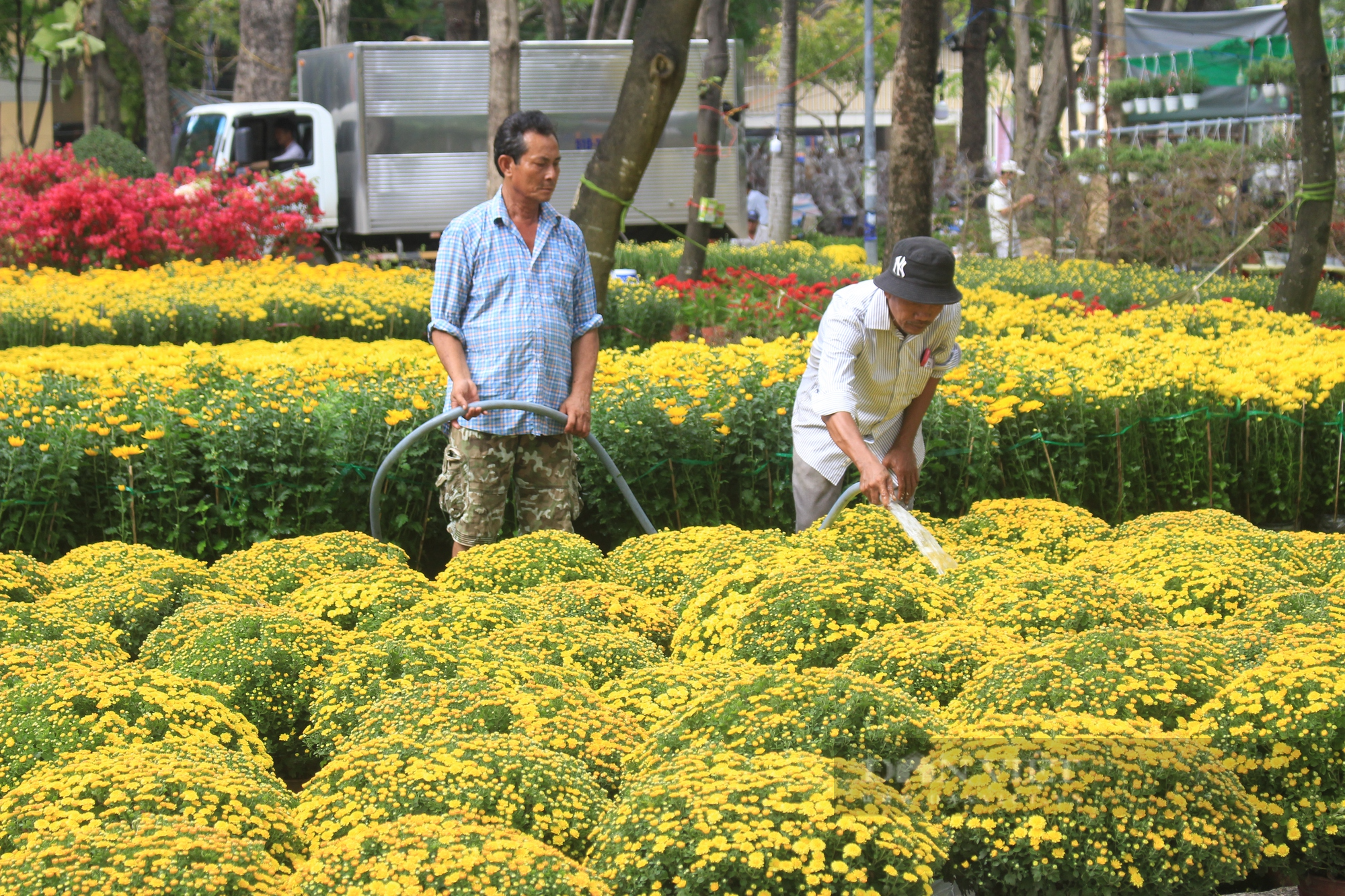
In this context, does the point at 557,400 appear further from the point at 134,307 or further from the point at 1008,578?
the point at 134,307

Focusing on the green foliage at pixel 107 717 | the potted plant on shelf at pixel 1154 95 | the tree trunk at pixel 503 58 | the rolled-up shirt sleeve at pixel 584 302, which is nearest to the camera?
the green foliage at pixel 107 717

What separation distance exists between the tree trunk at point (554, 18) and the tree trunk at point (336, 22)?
419cm

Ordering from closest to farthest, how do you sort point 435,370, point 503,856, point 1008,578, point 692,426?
point 503,856
point 1008,578
point 692,426
point 435,370

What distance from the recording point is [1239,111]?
20.9 meters

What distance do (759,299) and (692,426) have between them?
589 centimetres

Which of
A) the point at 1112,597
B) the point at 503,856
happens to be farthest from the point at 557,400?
the point at 503,856

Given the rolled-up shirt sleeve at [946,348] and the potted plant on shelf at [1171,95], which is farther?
the potted plant on shelf at [1171,95]

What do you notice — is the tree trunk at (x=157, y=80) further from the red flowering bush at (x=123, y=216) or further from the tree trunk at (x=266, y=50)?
the red flowering bush at (x=123, y=216)

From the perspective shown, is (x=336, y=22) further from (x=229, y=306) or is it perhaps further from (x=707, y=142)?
(x=229, y=306)

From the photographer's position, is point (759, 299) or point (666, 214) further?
point (666, 214)

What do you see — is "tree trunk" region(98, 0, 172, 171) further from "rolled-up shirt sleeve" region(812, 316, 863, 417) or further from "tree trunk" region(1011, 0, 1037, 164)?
"rolled-up shirt sleeve" region(812, 316, 863, 417)

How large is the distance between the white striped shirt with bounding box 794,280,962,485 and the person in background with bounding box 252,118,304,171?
16883mm

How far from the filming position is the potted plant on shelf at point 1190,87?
21266 millimetres

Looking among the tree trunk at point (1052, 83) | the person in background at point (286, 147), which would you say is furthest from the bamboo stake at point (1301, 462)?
the tree trunk at point (1052, 83)
